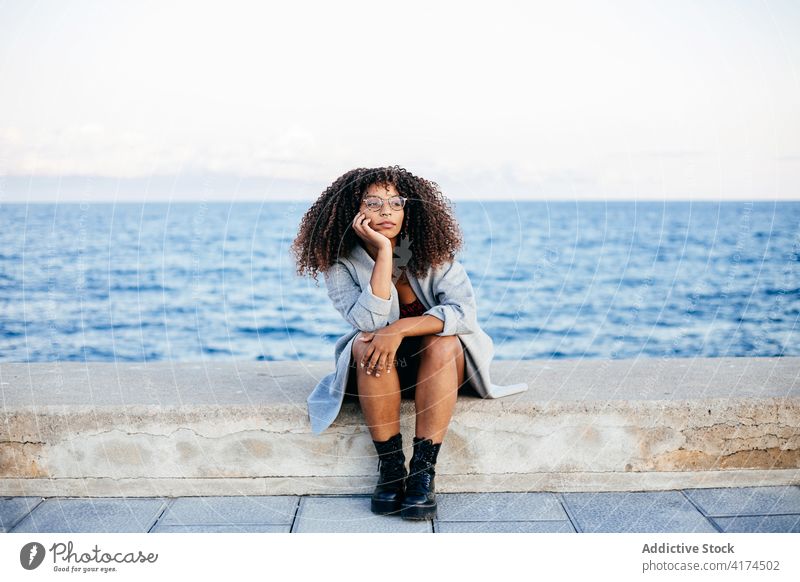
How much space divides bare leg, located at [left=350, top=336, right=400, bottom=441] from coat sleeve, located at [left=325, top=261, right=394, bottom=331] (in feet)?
0.25

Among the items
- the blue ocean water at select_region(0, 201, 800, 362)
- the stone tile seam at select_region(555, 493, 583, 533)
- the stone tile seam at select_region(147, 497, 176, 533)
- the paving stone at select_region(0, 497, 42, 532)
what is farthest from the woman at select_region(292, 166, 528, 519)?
the blue ocean water at select_region(0, 201, 800, 362)

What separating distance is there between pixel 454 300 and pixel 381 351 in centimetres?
33

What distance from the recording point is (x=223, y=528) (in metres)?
2.70

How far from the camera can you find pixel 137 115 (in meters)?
3.37

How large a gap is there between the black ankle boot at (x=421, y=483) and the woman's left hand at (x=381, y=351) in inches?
10.6

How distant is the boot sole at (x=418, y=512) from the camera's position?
269 cm

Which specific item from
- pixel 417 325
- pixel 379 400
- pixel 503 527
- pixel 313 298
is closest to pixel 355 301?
pixel 417 325

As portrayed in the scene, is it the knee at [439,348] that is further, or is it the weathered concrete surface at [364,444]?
the weathered concrete surface at [364,444]

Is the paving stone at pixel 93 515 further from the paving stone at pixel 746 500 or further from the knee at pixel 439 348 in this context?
the paving stone at pixel 746 500

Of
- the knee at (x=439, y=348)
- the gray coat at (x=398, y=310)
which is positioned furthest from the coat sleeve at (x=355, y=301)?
the knee at (x=439, y=348)

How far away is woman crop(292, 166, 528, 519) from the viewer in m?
2.73

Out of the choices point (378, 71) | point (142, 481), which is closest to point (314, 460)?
point (142, 481)

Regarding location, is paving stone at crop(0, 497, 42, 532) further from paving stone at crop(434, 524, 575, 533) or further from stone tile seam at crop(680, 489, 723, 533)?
stone tile seam at crop(680, 489, 723, 533)

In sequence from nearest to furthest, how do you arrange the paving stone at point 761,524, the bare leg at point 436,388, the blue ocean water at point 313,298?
1. the paving stone at point 761,524
2. the bare leg at point 436,388
3. the blue ocean water at point 313,298
